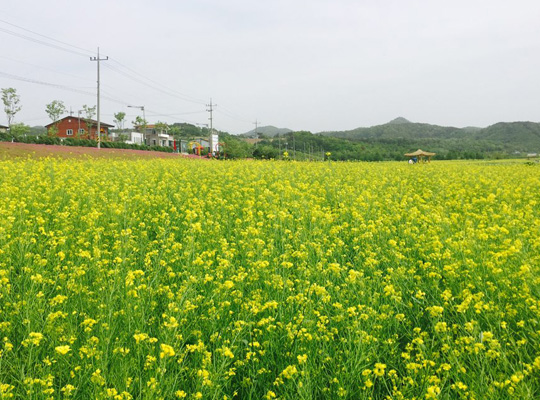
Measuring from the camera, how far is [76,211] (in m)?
6.40

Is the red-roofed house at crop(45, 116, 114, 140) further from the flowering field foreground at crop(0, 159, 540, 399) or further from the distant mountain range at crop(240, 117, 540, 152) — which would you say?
the flowering field foreground at crop(0, 159, 540, 399)

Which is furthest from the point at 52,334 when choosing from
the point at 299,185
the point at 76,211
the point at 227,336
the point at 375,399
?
the point at 299,185

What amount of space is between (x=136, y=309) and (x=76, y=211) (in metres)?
3.86

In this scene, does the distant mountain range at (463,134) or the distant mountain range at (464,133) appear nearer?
the distant mountain range at (463,134)

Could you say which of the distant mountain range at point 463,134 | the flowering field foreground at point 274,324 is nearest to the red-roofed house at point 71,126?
the distant mountain range at point 463,134

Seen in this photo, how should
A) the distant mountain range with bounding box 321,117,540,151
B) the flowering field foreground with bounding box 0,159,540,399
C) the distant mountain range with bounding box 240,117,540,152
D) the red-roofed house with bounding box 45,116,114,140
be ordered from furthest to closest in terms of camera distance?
the distant mountain range with bounding box 321,117,540,151, the distant mountain range with bounding box 240,117,540,152, the red-roofed house with bounding box 45,116,114,140, the flowering field foreground with bounding box 0,159,540,399

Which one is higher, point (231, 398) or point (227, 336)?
point (227, 336)

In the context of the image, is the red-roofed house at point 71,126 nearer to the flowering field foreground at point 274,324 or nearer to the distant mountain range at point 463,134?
the distant mountain range at point 463,134

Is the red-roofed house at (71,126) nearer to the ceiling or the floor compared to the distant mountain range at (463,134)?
nearer to the floor

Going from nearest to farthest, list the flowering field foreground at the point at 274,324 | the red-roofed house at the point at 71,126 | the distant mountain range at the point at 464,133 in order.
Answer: the flowering field foreground at the point at 274,324 < the red-roofed house at the point at 71,126 < the distant mountain range at the point at 464,133

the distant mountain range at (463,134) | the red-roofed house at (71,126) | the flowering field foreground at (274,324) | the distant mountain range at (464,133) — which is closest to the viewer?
the flowering field foreground at (274,324)

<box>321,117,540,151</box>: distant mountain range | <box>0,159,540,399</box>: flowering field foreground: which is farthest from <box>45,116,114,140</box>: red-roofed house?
<box>321,117,540,151</box>: distant mountain range

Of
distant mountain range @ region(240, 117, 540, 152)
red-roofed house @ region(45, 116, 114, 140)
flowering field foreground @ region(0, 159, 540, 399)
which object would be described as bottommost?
flowering field foreground @ region(0, 159, 540, 399)

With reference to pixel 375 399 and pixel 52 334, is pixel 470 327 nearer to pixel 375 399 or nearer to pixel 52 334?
pixel 375 399
